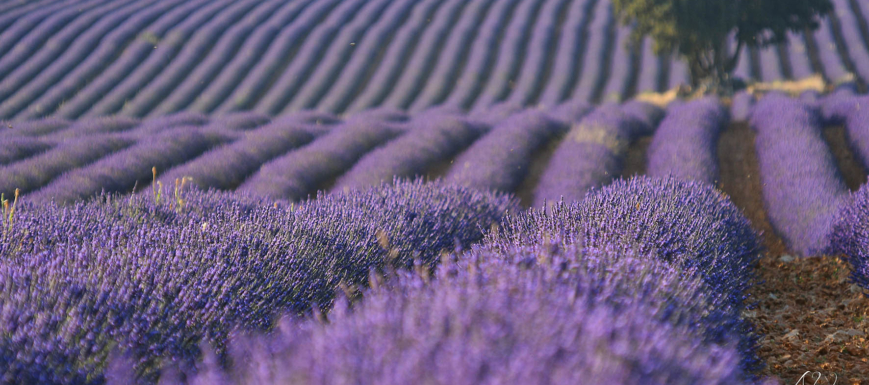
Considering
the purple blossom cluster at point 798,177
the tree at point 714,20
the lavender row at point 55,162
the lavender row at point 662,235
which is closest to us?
the lavender row at point 662,235

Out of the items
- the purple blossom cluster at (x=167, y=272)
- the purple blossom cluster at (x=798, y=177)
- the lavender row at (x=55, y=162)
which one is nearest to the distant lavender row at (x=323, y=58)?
the lavender row at (x=55, y=162)

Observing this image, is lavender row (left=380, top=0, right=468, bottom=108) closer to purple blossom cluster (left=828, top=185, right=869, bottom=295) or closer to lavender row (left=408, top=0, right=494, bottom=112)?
lavender row (left=408, top=0, right=494, bottom=112)

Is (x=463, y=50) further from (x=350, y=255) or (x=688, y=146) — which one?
(x=350, y=255)

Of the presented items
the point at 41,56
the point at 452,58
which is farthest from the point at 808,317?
the point at 41,56

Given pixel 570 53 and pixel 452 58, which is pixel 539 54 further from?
pixel 452 58

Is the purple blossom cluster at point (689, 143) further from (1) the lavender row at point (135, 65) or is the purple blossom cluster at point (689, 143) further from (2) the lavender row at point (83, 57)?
(2) the lavender row at point (83, 57)

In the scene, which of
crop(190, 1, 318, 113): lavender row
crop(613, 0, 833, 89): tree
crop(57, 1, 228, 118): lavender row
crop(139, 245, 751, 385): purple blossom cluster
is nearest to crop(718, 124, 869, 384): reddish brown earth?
crop(139, 245, 751, 385): purple blossom cluster

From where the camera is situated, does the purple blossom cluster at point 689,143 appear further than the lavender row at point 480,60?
No
